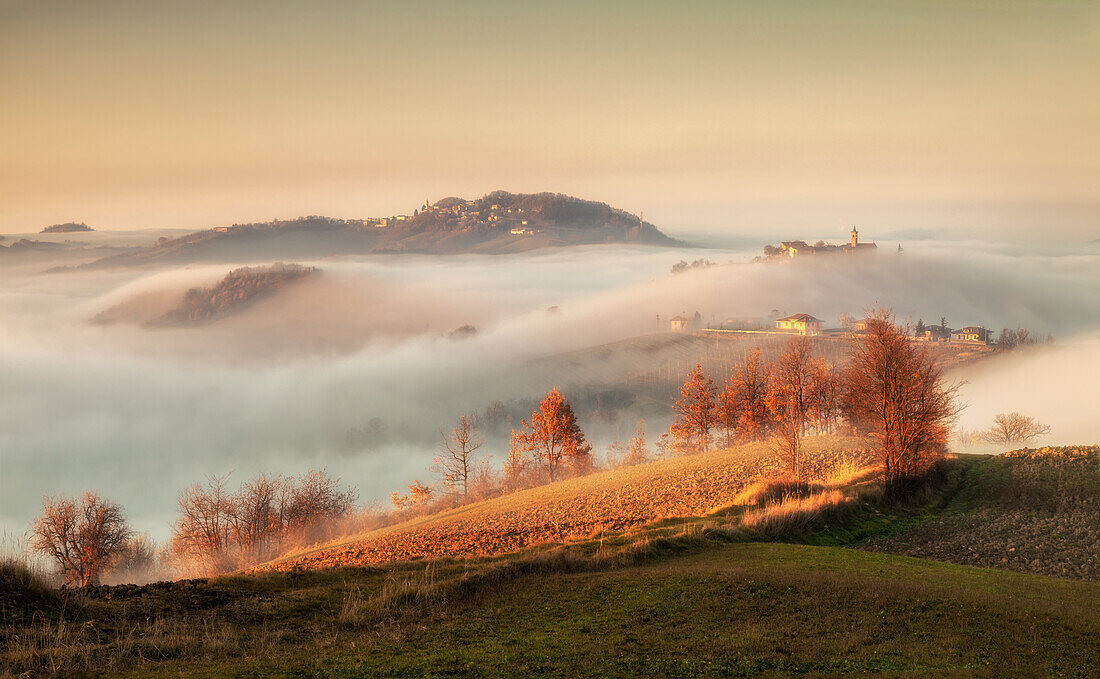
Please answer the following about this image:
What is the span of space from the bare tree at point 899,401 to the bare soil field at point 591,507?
6.17 meters

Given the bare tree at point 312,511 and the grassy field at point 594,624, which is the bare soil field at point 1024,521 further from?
the bare tree at point 312,511

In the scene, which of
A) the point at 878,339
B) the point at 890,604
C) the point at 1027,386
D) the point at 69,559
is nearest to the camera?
the point at 890,604

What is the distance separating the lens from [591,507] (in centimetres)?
4216

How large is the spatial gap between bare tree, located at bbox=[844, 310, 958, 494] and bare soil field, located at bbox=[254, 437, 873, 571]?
6.17m

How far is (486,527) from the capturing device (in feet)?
134

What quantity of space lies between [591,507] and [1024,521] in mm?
22575

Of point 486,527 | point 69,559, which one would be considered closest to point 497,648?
point 486,527

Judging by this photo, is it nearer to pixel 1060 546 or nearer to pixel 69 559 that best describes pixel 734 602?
pixel 1060 546

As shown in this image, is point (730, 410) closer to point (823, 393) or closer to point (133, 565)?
point (823, 393)

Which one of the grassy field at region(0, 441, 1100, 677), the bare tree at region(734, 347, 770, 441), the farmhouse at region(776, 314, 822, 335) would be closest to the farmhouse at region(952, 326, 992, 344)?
the farmhouse at region(776, 314, 822, 335)

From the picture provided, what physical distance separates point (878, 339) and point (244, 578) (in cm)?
3282

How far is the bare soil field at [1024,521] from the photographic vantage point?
79.6 ft

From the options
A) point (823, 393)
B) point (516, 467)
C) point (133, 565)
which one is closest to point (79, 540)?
point (133, 565)

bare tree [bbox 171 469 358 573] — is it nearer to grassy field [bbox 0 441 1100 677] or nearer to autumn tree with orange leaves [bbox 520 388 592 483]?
autumn tree with orange leaves [bbox 520 388 592 483]
